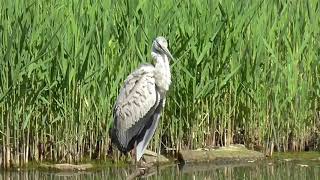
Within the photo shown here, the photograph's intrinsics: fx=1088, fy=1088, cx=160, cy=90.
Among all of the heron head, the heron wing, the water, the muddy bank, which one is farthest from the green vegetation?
the heron head

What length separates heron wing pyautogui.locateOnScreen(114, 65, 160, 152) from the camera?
28.2ft

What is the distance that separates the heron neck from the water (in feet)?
2.71

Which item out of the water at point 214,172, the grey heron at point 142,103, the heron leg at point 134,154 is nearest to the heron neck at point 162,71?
the grey heron at point 142,103

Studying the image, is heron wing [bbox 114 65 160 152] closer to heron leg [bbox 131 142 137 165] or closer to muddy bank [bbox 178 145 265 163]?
heron leg [bbox 131 142 137 165]

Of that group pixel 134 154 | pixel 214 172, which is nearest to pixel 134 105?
pixel 134 154

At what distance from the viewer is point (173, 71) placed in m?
9.54

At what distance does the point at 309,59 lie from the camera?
32.4ft

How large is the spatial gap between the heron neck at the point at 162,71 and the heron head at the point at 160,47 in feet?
0.10

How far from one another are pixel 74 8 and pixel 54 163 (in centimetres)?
135

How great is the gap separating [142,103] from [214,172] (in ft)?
3.19

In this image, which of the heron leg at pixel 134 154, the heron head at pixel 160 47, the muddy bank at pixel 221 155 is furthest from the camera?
the muddy bank at pixel 221 155

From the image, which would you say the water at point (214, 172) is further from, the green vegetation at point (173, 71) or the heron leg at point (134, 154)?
the green vegetation at point (173, 71)

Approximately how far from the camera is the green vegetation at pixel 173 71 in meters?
9.06

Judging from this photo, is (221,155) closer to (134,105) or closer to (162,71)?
(134,105)
